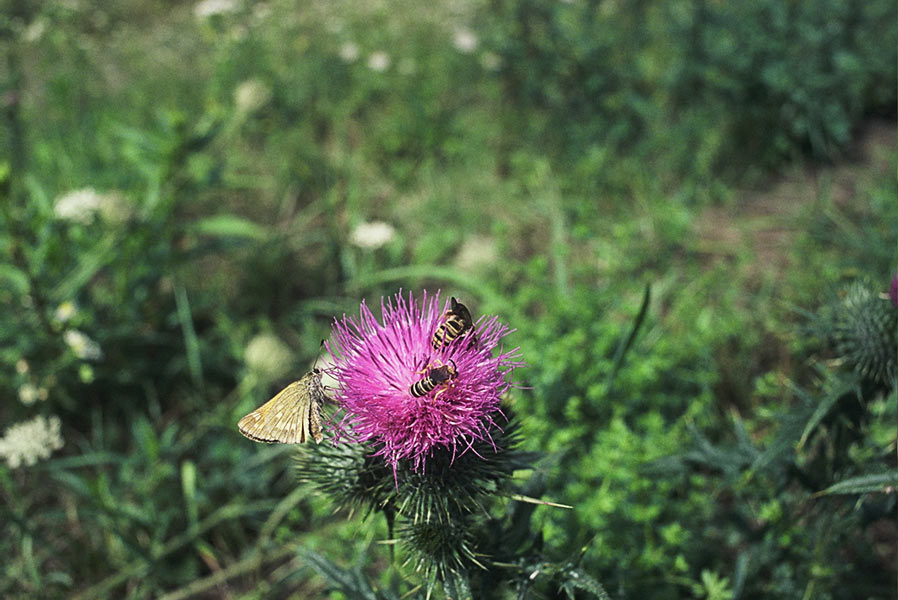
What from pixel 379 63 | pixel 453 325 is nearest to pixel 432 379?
pixel 453 325

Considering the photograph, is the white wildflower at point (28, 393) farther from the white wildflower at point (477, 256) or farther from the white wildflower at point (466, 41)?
the white wildflower at point (466, 41)

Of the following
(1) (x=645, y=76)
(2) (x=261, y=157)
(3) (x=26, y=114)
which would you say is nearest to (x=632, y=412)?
(1) (x=645, y=76)

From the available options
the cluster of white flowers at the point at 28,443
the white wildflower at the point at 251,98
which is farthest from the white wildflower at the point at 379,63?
the cluster of white flowers at the point at 28,443

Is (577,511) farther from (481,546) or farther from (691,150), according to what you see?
(691,150)

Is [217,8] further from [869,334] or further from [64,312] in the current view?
[869,334]

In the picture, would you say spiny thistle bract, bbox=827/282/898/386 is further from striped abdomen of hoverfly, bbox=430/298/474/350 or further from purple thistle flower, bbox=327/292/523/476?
striped abdomen of hoverfly, bbox=430/298/474/350
